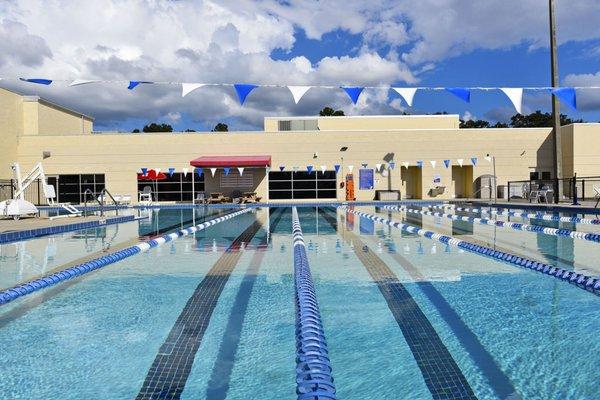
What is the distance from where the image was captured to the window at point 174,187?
2528 cm

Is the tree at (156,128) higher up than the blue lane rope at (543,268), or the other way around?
the tree at (156,128)

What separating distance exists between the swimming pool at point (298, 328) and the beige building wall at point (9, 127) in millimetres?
20420

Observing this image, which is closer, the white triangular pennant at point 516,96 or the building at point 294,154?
the white triangular pennant at point 516,96

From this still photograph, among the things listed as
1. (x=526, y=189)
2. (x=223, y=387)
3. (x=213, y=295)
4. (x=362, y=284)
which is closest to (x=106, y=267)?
(x=213, y=295)

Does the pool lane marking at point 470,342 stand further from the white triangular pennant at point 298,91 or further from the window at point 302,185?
the window at point 302,185

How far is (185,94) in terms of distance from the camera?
398 inches

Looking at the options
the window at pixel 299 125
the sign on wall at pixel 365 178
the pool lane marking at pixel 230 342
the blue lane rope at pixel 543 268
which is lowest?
the pool lane marking at pixel 230 342

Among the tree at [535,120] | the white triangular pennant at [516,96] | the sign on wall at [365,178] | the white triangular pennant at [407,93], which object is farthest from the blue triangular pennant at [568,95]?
the tree at [535,120]

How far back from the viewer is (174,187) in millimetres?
25438

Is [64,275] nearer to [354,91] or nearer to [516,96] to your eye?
[354,91]

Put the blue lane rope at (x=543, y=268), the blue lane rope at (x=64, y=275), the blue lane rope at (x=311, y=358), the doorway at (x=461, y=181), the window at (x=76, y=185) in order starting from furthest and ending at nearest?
the doorway at (x=461, y=181)
the window at (x=76, y=185)
the blue lane rope at (x=543, y=268)
the blue lane rope at (x=64, y=275)
the blue lane rope at (x=311, y=358)

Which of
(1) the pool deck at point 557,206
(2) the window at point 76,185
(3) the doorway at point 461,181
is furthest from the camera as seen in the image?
(3) the doorway at point 461,181

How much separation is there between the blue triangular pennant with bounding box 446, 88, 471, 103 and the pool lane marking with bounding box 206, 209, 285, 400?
6152 mm

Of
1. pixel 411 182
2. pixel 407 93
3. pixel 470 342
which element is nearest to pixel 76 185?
pixel 411 182
